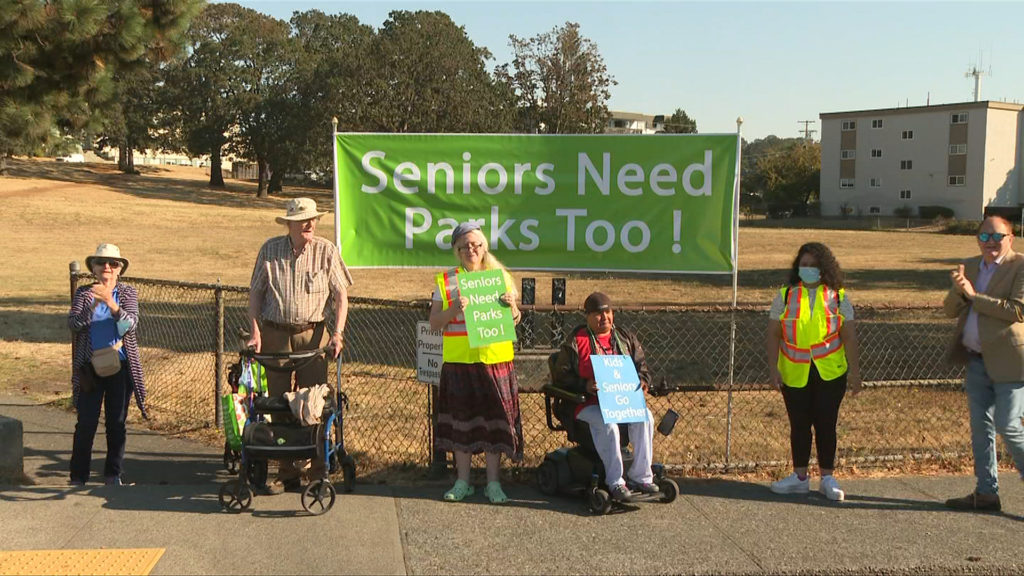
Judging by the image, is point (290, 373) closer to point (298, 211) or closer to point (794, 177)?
point (298, 211)

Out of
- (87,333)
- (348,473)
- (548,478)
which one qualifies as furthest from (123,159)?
(548,478)

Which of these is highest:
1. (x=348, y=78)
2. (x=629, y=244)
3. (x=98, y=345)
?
(x=348, y=78)

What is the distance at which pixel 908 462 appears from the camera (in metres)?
6.61

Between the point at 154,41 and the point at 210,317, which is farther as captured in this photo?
the point at 210,317

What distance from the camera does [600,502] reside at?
18.1 feet

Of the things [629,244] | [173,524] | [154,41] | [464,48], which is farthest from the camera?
[464,48]

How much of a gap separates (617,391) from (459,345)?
0.97m

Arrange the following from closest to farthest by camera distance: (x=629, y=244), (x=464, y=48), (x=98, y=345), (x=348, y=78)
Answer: (x=98, y=345)
(x=629, y=244)
(x=348, y=78)
(x=464, y=48)

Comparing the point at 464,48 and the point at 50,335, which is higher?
the point at 464,48

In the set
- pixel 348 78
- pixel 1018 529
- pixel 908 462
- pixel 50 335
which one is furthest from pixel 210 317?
pixel 348 78

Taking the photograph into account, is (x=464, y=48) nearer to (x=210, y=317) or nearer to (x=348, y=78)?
(x=348, y=78)

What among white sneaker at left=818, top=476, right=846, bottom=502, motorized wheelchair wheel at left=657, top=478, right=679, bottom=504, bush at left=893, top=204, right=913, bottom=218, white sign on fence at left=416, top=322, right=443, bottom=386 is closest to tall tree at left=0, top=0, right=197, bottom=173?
white sign on fence at left=416, top=322, right=443, bottom=386

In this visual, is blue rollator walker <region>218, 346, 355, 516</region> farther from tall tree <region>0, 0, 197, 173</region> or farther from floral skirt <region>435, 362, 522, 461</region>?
tall tree <region>0, 0, 197, 173</region>

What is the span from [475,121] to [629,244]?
54296 millimetres
